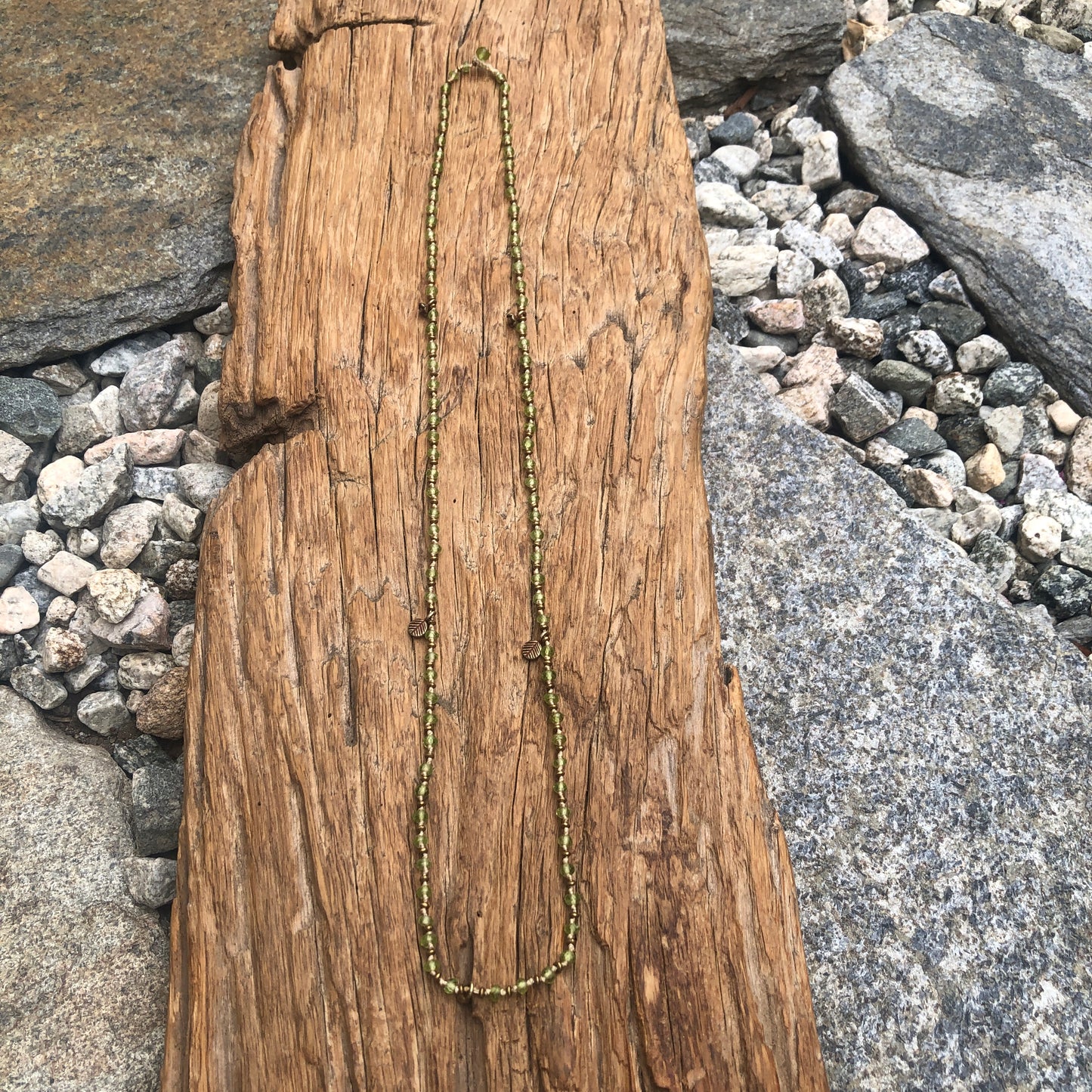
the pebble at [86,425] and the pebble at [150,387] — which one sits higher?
the pebble at [150,387]

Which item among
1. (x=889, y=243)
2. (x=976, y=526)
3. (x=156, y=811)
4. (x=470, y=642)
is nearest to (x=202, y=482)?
Result: (x=156, y=811)

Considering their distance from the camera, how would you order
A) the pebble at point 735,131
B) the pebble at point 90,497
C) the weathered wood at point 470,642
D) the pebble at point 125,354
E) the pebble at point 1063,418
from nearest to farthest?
the weathered wood at point 470,642 → the pebble at point 90,497 → the pebble at point 125,354 → the pebble at point 1063,418 → the pebble at point 735,131

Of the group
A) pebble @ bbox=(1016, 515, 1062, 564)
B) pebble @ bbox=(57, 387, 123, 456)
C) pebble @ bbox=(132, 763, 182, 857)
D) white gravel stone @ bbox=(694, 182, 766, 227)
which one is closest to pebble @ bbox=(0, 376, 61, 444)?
pebble @ bbox=(57, 387, 123, 456)

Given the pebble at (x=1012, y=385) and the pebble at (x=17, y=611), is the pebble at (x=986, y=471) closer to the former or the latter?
the pebble at (x=1012, y=385)

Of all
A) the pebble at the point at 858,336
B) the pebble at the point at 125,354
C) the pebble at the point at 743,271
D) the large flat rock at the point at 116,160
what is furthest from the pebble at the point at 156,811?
the pebble at the point at 858,336

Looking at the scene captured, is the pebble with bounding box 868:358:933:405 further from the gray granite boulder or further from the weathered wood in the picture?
the gray granite boulder

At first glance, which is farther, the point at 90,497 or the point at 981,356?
the point at 981,356

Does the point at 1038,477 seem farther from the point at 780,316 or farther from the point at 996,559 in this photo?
the point at 780,316
